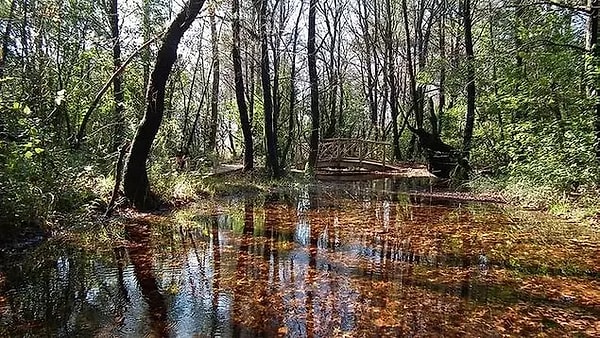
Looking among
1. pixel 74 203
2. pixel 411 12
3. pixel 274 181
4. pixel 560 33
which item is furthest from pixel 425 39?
pixel 74 203

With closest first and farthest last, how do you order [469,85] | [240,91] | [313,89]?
[469,85] < [240,91] < [313,89]

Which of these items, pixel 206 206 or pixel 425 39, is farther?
pixel 425 39

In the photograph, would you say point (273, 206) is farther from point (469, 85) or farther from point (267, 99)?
point (469, 85)

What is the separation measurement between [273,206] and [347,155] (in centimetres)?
930

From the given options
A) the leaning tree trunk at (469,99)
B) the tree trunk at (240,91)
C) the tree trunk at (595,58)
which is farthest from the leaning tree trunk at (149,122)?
the leaning tree trunk at (469,99)

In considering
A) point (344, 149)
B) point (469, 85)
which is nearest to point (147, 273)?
point (469, 85)

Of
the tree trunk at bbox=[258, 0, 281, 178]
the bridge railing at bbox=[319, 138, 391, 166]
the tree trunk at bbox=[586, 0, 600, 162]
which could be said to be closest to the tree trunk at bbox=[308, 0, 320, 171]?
the bridge railing at bbox=[319, 138, 391, 166]

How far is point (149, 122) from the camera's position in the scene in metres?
8.09

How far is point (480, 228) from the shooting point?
6875 millimetres

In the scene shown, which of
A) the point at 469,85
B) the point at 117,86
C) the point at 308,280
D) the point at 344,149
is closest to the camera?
the point at 308,280

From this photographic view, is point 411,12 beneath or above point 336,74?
above

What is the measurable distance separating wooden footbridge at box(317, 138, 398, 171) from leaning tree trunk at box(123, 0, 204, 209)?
32.0 feet

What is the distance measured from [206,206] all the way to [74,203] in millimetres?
2659

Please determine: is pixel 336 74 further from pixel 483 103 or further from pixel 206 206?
pixel 206 206
